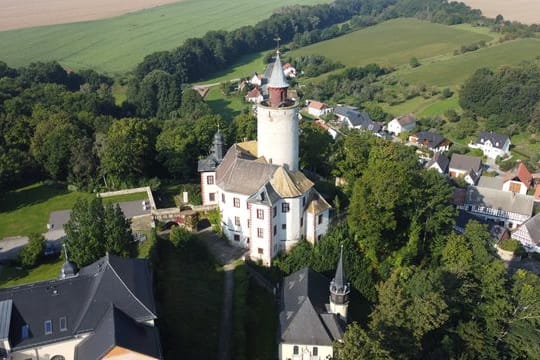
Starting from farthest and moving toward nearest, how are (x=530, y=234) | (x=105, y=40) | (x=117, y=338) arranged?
(x=105, y=40) → (x=530, y=234) → (x=117, y=338)

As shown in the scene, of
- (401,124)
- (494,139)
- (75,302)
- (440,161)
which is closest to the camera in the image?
(75,302)

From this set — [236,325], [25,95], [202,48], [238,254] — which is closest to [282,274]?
[238,254]

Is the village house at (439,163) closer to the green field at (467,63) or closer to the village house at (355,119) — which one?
the village house at (355,119)

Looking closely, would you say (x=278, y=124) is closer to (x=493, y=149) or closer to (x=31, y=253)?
(x=31, y=253)

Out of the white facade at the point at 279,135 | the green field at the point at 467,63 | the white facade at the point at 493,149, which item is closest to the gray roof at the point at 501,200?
the white facade at the point at 493,149

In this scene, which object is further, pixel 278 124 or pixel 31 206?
pixel 31 206

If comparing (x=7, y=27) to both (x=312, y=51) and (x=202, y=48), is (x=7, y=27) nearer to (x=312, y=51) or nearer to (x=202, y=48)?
(x=202, y=48)

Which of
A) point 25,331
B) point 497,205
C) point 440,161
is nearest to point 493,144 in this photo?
point 440,161

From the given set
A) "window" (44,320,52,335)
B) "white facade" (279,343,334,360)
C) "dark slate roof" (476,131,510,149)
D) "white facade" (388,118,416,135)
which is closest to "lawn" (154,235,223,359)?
"white facade" (279,343,334,360)
